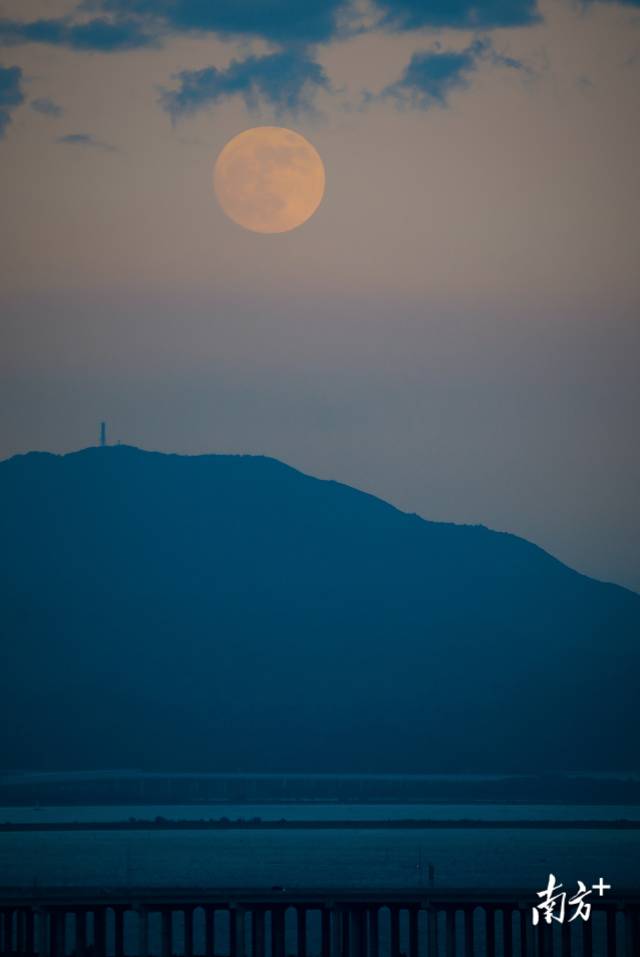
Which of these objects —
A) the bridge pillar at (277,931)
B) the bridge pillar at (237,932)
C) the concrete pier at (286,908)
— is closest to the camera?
the concrete pier at (286,908)

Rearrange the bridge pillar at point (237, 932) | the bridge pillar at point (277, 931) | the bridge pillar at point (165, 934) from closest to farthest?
1. the bridge pillar at point (237, 932)
2. the bridge pillar at point (165, 934)
3. the bridge pillar at point (277, 931)

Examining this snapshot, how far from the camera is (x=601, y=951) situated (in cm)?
9612

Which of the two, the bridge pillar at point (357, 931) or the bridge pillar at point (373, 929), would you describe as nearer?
the bridge pillar at point (357, 931)

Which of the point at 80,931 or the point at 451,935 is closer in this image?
the point at 451,935

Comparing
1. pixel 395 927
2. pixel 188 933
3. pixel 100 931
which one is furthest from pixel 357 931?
pixel 100 931

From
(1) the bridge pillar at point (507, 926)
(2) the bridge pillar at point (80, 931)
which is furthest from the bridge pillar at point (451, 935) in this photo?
(2) the bridge pillar at point (80, 931)

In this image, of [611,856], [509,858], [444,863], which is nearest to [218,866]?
[444,863]

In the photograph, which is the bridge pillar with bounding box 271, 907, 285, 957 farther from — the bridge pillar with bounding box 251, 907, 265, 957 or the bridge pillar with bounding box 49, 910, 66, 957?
the bridge pillar with bounding box 49, 910, 66, 957

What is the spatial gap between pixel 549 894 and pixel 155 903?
14.5 meters

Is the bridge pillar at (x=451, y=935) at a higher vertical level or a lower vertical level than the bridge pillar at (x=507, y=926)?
lower

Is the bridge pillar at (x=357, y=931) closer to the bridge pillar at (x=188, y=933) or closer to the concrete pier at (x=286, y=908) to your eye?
the concrete pier at (x=286, y=908)

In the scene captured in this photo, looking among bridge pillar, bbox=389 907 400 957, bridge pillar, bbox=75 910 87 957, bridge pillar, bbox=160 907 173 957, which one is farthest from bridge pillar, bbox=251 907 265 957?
bridge pillar, bbox=75 910 87 957

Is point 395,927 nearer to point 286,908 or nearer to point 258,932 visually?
point 286,908

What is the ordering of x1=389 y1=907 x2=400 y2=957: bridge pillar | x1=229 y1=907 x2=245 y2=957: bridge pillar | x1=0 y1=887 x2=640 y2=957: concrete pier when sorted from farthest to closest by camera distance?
1. x1=389 y1=907 x2=400 y2=957: bridge pillar
2. x1=229 y1=907 x2=245 y2=957: bridge pillar
3. x1=0 y1=887 x2=640 y2=957: concrete pier
